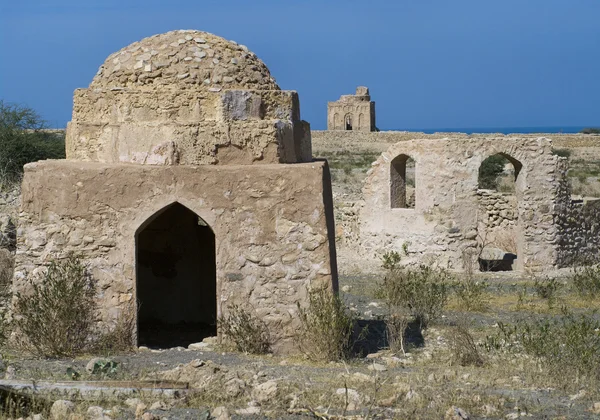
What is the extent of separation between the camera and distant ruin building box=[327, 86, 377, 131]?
2112 inches

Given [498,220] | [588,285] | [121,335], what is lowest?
[121,335]

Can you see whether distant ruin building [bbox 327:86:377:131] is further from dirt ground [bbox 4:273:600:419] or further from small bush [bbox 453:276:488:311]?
dirt ground [bbox 4:273:600:419]

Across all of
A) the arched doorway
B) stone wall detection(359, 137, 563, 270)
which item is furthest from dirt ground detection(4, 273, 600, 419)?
stone wall detection(359, 137, 563, 270)

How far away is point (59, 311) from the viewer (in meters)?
7.86

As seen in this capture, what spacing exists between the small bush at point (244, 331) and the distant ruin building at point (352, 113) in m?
45.8

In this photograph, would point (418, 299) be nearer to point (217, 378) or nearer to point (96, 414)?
point (217, 378)

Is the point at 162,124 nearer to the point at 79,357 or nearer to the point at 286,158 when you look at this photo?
the point at 286,158

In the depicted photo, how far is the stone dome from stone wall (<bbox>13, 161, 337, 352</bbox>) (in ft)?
2.84

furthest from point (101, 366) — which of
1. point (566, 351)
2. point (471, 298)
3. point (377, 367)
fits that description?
point (471, 298)

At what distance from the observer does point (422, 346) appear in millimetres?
8992

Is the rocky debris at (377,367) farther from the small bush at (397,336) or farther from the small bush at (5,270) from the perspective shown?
the small bush at (5,270)

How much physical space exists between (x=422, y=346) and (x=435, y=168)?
20.9 ft

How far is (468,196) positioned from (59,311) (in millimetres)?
8509

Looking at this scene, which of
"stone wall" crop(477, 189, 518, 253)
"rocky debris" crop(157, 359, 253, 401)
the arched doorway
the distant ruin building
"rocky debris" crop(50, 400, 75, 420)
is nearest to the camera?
"rocky debris" crop(50, 400, 75, 420)
